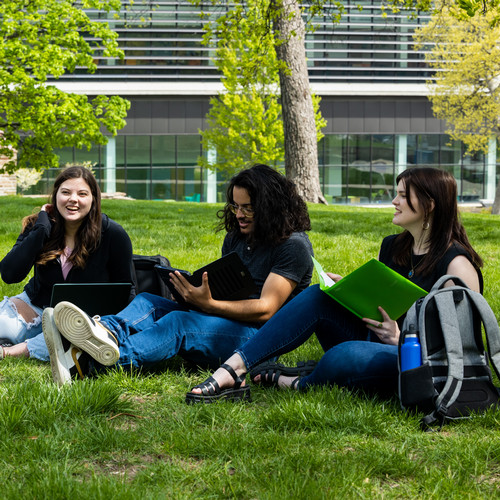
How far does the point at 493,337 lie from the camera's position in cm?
321

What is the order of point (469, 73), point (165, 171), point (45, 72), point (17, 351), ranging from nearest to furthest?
point (17, 351), point (45, 72), point (469, 73), point (165, 171)

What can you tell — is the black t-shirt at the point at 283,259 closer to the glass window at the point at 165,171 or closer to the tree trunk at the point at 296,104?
the tree trunk at the point at 296,104

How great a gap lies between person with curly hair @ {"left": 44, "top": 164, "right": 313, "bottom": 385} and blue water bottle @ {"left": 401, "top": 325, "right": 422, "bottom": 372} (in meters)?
1.15

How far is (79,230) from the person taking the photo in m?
4.79

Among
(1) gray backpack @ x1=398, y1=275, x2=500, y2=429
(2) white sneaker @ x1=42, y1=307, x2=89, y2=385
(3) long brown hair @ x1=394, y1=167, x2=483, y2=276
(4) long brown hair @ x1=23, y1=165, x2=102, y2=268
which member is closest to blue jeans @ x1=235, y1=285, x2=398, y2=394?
(1) gray backpack @ x1=398, y1=275, x2=500, y2=429

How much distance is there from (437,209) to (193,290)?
142 centimetres

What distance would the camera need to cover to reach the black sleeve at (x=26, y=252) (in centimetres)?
456

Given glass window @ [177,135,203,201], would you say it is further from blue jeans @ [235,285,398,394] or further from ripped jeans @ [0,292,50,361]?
blue jeans @ [235,285,398,394]

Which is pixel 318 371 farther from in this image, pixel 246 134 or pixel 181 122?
pixel 181 122

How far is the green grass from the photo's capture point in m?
2.54

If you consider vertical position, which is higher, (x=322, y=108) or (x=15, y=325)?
(x=322, y=108)

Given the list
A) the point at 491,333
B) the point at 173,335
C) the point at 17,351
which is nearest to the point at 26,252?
the point at 17,351

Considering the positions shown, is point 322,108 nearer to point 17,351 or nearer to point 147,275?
point 147,275

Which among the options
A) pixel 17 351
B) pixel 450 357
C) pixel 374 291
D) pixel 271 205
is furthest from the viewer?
pixel 17 351
